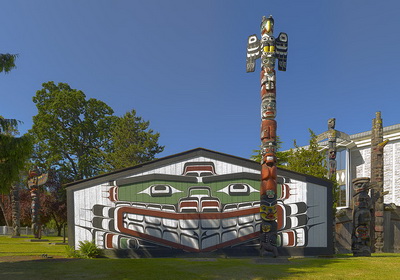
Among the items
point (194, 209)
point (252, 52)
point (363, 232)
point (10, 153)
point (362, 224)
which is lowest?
point (363, 232)

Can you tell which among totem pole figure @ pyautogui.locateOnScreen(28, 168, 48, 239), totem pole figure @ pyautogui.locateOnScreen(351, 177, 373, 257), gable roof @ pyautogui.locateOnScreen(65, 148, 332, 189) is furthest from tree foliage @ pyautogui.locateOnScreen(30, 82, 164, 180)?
totem pole figure @ pyautogui.locateOnScreen(351, 177, 373, 257)

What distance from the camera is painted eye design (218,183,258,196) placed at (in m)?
15.3

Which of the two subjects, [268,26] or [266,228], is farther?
[268,26]

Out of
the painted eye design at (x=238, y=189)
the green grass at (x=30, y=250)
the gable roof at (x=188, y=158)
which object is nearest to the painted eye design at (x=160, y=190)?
the gable roof at (x=188, y=158)

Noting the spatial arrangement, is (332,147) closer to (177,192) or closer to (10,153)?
(177,192)

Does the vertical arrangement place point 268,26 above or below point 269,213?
above

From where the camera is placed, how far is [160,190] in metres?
15.2

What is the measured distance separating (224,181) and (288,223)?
431cm

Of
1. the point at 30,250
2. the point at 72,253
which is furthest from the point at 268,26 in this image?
the point at 30,250

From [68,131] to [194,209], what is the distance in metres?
30.6

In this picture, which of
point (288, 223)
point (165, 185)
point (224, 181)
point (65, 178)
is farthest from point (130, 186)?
point (65, 178)

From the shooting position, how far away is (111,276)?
348 inches

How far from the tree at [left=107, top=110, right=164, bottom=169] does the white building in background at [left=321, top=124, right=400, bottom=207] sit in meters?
23.6

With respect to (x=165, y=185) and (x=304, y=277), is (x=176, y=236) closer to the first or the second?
(x=165, y=185)
